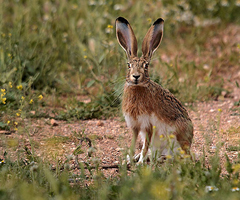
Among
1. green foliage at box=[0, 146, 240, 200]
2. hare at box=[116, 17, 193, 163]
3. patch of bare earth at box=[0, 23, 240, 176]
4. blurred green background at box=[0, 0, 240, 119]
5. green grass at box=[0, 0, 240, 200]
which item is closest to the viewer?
green foliage at box=[0, 146, 240, 200]

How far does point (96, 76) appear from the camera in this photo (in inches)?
249

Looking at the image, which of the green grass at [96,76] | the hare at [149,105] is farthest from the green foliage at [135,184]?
the hare at [149,105]

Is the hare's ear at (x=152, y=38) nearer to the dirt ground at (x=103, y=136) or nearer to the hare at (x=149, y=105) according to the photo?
the hare at (x=149, y=105)

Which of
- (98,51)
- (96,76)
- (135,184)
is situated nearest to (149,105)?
(135,184)

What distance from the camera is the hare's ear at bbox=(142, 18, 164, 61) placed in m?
4.20

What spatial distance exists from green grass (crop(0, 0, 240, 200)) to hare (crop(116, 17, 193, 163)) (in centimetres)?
37

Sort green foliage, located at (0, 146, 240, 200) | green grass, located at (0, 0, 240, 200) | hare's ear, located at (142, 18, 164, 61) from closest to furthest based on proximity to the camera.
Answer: green foliage, located at (0, 146, 240, 200), green grass, located at (0, 0, 240, 200), hare's ear, located at (142, 18, 164, 61)

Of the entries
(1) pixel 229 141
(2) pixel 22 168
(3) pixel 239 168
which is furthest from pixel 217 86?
(2) pixel 22 168

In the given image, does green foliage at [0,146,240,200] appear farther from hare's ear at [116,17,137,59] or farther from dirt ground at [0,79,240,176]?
hare's ear at [116,17,137,59]

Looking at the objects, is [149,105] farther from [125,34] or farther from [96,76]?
[96,76]

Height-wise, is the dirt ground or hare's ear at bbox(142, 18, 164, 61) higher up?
hare's ear at bbox(142, 18, 164, 61)

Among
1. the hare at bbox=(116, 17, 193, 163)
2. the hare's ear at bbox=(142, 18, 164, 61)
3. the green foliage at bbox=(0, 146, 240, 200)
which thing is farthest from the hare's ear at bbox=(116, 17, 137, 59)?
the green foliage at bbox=(0, 146, 240, 200)

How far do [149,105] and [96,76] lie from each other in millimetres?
2374

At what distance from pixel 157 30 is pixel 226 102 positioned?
231 cm
